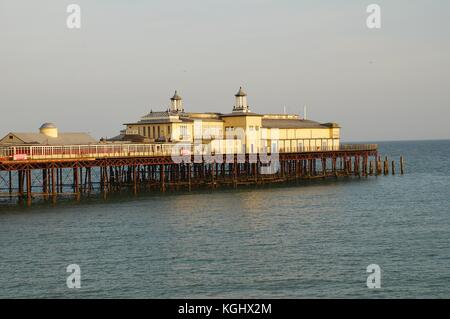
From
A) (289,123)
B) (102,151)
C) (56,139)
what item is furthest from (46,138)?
(289,123)

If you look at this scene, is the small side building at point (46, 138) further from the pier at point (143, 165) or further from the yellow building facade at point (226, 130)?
the yellow building facade at point (226, 130)

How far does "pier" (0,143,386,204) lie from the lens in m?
62.8

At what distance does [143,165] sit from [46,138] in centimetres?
969

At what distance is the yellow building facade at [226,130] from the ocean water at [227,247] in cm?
1453

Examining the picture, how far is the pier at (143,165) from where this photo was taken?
206 ft

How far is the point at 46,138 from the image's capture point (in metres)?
70.9

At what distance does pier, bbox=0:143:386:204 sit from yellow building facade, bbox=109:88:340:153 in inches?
55.2

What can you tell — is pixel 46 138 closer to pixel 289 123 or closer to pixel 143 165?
pixel 143 165

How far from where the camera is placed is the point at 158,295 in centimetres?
3200

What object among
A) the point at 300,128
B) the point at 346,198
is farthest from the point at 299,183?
the point at 346,198

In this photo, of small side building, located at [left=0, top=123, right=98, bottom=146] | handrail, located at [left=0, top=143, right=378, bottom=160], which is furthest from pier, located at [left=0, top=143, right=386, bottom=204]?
small side building, located at [left=0, top=123, right=98, bottom=146]

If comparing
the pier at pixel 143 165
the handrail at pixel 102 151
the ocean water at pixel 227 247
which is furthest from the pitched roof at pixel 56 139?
the ocean water at pixel 227 247

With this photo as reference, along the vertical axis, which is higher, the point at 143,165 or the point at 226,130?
the point at 226,130

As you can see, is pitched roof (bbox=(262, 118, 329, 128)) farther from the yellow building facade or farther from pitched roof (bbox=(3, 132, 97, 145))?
pitched roof (bbox=(3, 132, 97, 145))
